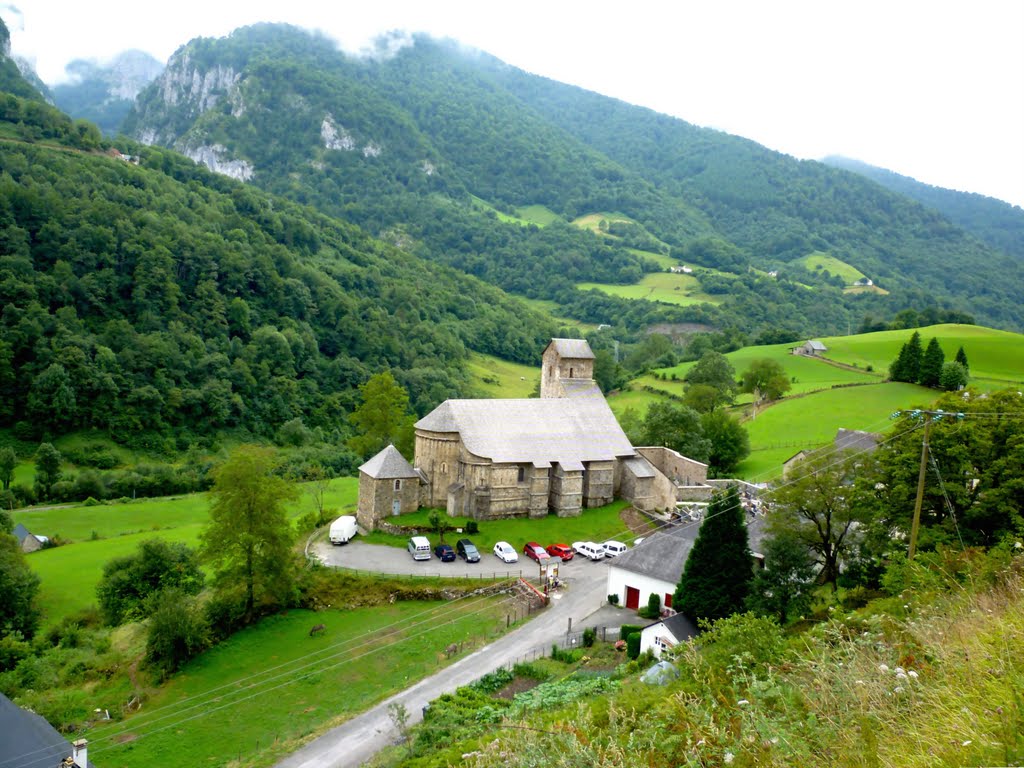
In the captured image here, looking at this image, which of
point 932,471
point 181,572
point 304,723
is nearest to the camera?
point 932,471

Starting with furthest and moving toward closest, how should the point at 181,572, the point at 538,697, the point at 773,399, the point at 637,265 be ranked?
the point at 637,265
the point at 773,399
the point at 181,572
the point at 538,697

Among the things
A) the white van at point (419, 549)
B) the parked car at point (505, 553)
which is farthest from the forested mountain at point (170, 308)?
the parked car at point (505, 553)

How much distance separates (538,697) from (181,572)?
24.4 meters

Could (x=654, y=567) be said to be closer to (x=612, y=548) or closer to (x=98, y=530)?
(x=612, y=548)

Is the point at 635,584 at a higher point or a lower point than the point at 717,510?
lower

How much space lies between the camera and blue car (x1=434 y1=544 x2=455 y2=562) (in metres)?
37.8

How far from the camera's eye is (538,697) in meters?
20.8

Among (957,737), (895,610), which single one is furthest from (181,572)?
(957,737)

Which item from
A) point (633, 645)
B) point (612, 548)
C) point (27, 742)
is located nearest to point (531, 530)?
point (612, 548)

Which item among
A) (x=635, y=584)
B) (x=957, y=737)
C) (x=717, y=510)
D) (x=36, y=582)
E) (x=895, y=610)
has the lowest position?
(x=36, y=582)

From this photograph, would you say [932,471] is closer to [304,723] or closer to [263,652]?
[304,723]

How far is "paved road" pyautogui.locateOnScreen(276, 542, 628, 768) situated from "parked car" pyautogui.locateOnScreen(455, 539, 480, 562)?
0.38m

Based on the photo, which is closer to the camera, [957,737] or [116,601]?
[957,737]

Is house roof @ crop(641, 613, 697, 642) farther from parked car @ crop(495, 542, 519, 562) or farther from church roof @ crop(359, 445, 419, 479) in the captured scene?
church roof @ crop(359, 445, 419, 479)
